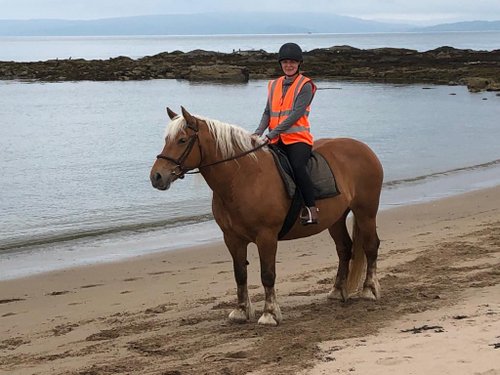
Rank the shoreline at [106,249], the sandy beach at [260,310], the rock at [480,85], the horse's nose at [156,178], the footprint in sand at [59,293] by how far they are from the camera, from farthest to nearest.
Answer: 1. the rock at [480,85]
2. the shoreline at [106,249]
3. the footprint in sand at [59,293]
4. the horse's nose at [156,178]
5. the sandy beach at [260,310]

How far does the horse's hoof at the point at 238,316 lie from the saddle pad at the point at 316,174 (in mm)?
1225

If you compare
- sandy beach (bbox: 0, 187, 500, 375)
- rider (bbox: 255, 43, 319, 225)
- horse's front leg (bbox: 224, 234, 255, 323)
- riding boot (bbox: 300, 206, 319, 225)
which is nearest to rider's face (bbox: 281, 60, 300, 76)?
rider (bbox: 255, 43, 319, 225)

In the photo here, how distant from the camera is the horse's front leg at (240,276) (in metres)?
6.51

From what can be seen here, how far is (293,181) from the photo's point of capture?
6508mm

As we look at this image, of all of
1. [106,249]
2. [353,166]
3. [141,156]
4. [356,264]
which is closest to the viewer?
[353,166]

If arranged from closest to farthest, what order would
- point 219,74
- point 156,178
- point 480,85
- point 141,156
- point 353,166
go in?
point 156,178 < point 353,166 < point 141,156 < point 480,85 < point 219,74

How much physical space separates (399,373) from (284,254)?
19.9 ft

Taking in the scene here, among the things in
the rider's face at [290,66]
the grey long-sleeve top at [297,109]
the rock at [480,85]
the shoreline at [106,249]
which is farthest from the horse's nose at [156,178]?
the rock at [480,85]

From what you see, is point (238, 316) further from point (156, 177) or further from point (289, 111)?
point (289, 111)

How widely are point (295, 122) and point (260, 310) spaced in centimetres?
199

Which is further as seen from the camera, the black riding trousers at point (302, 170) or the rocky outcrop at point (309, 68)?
the rocky outcrop at point (309, 68)

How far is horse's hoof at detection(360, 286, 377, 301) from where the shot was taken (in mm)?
7324

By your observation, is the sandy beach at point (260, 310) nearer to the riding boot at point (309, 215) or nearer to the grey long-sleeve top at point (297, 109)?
the riding boot at point (309, 215)

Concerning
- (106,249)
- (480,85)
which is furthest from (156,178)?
→ (480,85)
